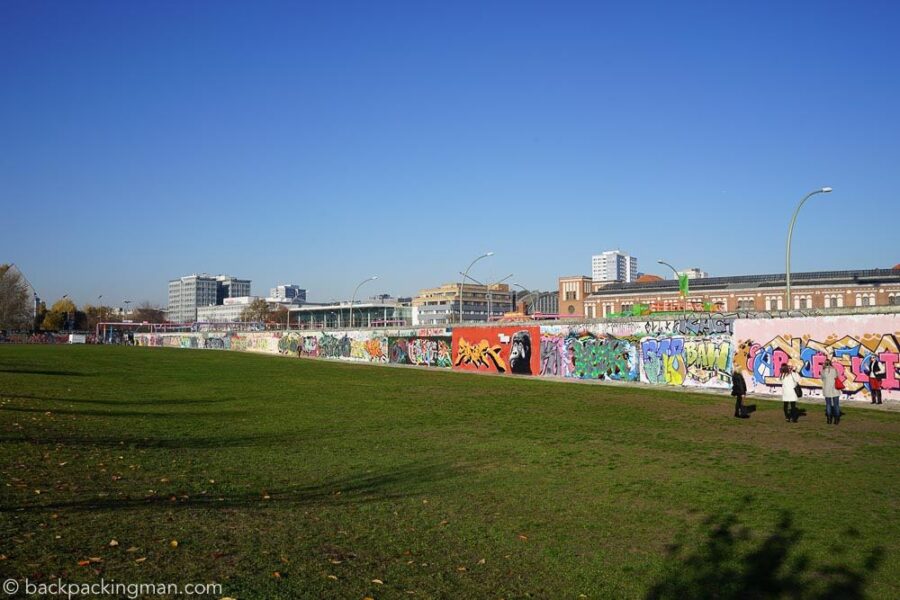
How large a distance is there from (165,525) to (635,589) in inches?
235

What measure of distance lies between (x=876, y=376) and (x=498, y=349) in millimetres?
26239

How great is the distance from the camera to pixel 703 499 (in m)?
11.3

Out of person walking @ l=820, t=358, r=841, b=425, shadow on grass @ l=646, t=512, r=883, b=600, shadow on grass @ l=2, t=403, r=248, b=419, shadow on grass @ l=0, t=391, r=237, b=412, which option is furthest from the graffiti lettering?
shadow on grass @ l=646, t=512, r=883, b=600

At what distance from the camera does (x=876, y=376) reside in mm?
28047

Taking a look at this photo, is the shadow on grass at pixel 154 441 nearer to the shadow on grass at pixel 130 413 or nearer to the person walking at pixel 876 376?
the shadow on grass at pixel 130 413

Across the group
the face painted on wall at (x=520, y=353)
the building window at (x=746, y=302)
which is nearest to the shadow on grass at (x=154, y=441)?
the face painted on wall at (x=520, y=353)

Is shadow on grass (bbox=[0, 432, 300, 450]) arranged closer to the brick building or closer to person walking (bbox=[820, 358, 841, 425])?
person walking (bbox=[820, 358, 841, 425])

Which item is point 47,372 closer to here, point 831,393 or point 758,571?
point 831,393

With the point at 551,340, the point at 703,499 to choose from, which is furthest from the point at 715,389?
the point at 703,499

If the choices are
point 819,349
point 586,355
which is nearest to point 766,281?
point 586,355

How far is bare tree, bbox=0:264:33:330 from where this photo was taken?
397 ft

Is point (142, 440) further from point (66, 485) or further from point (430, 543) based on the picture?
point (430, 543)

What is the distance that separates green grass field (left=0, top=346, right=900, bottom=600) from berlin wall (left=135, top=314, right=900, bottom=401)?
28.9 ft

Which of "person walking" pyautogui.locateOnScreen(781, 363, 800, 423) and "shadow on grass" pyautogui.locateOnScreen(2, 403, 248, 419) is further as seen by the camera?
"person walking" pyautogui.locateOnScreen(781, 363, 800, 423)
